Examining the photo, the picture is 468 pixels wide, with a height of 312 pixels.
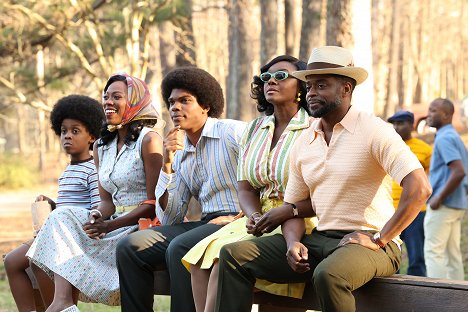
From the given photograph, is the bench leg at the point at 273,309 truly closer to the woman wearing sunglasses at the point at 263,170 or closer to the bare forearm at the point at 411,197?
the woman wearing sunglasses at the point at 263,170

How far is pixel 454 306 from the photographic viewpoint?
4.04 meters

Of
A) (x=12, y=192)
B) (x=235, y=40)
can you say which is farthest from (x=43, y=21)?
(x=12, y=192)

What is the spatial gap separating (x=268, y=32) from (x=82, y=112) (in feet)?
33.3

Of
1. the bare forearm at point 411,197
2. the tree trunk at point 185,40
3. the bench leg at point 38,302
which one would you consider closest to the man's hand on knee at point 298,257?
the bare forearm at point 411,197

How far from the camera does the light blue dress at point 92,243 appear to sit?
18.5 ft

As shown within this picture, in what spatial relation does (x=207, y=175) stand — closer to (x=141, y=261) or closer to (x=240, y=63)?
(x=141, y=261)

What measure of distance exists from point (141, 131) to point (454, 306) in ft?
8.81

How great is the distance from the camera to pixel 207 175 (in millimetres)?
5625

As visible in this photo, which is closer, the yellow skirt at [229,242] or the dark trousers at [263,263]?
the dark trousers at [263,263]

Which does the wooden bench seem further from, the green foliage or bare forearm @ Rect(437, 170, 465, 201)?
the green foliage

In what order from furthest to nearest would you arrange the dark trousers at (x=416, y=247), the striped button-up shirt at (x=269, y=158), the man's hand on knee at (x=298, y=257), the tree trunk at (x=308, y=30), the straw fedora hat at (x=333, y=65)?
the tree trunk at (x=308, y=30) → the dark trousers at (x=416, y=247) → the striped button-up shirt at (x=269, y=158) → the straw fedora hat at (x=333, y=65) → the man's hand on knee at (x=298, y=257)

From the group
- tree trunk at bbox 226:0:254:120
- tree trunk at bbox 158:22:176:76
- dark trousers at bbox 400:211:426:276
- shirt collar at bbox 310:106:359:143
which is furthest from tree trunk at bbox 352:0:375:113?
tree trunk at bbox 158:22:176:76

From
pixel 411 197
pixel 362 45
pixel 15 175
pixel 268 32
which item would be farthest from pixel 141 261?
pixel 15 175

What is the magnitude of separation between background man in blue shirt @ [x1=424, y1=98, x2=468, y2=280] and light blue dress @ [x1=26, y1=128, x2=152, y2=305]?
369 centimetres
